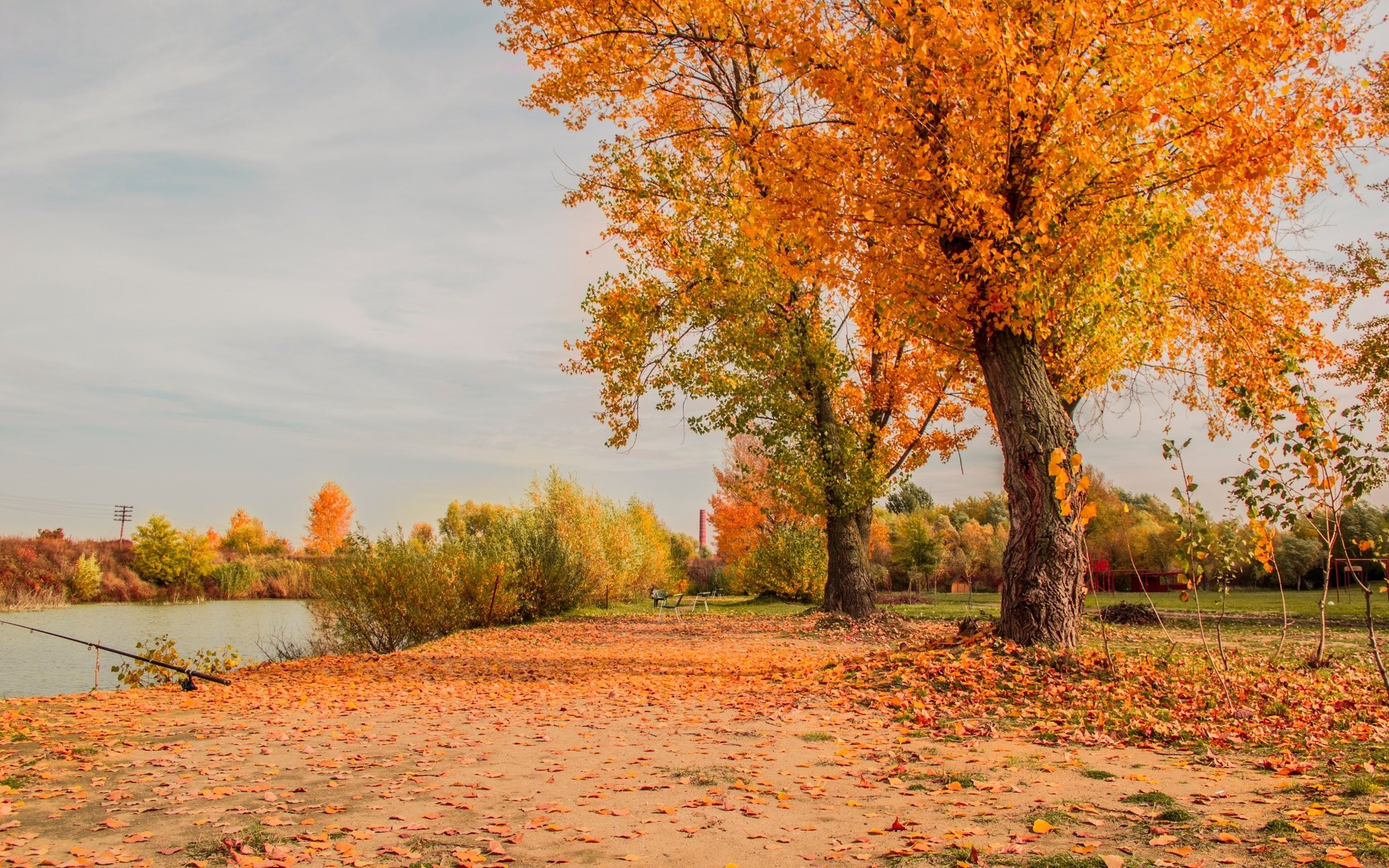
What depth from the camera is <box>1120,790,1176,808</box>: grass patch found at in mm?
4512

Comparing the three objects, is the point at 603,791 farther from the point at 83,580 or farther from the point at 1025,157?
the point at 83,580

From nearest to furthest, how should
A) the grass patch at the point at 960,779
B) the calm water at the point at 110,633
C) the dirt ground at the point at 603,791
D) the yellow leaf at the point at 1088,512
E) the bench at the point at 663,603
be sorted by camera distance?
the dirt ground at the point at 603,791, the grass patch at the point at 960,779, the yellow leaf at the point at 1088,512, the calm water at the point at 110,633, the bench at the point at 663,603

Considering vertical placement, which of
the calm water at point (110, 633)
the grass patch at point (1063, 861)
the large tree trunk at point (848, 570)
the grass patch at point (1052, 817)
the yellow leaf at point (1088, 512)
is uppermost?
the yellow leaf at point (1088, 512)

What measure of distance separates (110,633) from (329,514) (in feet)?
145

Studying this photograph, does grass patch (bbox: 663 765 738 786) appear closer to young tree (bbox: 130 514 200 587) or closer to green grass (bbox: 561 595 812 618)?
green grass (bbox: 561 595 812 618)

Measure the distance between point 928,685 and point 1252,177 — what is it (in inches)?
234

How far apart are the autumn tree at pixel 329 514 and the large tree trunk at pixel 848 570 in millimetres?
51250

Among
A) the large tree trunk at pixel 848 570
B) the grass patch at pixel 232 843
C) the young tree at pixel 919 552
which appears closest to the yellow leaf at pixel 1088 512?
the grass patch at pixel 232 843

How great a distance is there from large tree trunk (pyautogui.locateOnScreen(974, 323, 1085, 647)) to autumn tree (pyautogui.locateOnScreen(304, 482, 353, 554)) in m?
59.0

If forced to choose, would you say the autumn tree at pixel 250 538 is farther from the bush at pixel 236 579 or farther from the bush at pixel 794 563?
the bush at pixel 794 563

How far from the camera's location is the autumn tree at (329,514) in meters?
61.9

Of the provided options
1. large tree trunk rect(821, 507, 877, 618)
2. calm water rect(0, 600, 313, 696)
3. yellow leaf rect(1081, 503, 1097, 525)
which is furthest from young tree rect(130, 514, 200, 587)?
yellow leaf rect(1081, 503, 1097, 525)

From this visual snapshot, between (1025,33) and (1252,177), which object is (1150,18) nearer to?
(1025,33)

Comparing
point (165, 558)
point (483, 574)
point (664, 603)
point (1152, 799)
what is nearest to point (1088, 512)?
point (1152, 799)
